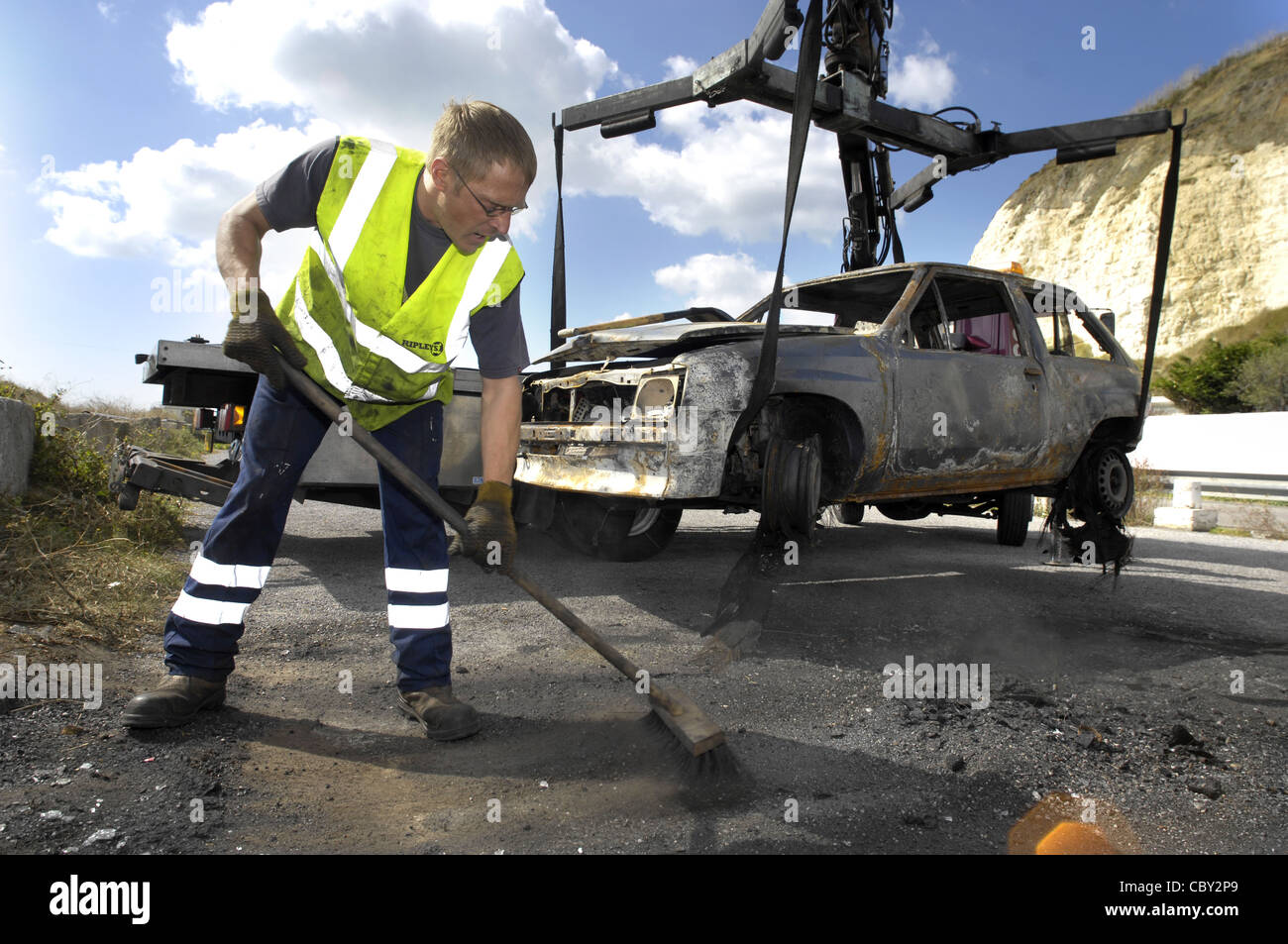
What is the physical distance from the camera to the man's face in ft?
6.93

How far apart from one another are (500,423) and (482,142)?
2.72 ft

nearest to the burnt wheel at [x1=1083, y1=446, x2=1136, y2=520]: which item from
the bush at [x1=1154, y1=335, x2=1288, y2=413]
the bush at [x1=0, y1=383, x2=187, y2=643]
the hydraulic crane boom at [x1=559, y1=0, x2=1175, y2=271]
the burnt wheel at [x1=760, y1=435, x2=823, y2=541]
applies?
the hydraulic crane boom at [x1=559, y1=0, x2=1175, y2=271]

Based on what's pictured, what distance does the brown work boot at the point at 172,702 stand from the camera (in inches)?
82.2

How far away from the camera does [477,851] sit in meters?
1.62

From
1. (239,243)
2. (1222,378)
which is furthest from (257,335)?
(1222,378)

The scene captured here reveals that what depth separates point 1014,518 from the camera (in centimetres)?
634

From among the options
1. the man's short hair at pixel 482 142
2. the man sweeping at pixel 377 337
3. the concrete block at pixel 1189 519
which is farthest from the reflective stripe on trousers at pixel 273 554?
the concrete block at pixel 1189 519

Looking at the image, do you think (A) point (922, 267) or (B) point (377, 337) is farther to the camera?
(A) point (922, 267)

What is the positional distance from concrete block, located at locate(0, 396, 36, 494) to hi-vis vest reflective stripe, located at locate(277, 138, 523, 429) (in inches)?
116

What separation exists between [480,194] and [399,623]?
1.31 metres

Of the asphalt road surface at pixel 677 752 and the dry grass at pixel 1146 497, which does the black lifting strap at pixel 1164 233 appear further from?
the dry grass at pixel 1146 497

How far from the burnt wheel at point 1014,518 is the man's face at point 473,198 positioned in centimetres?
510

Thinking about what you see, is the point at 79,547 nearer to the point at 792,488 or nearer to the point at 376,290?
the point at 376,290
